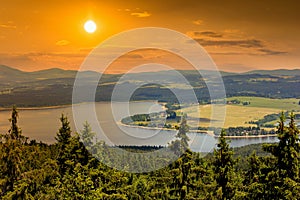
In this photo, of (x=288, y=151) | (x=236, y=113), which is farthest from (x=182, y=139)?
(x=236, y=113)

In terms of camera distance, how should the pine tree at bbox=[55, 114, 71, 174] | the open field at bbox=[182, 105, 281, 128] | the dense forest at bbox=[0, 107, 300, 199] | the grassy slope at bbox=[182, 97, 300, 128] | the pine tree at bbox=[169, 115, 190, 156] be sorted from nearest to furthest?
1. the dense forest at bbox=[0, 107, 300, 199]
2. the pine tree at bbox=[55, 114, 71, 174]
3. the pine tree at bbox=[169, 115, 190, 156]
4. the open field at bbox=[182, 105, 281, 128]
5. the grassy slope at bbox=[182, 97, 300, 128]

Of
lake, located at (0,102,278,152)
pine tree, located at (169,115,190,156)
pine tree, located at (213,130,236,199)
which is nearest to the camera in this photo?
pine tree, located at (213,130,236,199)

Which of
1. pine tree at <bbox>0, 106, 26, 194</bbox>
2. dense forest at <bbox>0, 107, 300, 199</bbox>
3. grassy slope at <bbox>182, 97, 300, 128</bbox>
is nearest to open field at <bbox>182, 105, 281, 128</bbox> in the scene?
grassy slope at <bbox>182, 97, 300, 128</bbox>

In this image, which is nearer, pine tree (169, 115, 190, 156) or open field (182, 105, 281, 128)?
pine tree (169, 115, 190, 156)

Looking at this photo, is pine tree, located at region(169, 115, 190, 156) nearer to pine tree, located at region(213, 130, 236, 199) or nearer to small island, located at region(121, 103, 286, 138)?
pine tree, located at region(213, 130, 236, 199)

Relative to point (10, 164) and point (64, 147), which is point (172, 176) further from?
point (10, 164)

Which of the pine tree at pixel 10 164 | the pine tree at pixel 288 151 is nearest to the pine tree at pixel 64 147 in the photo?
the pine tree at pixel 10 164

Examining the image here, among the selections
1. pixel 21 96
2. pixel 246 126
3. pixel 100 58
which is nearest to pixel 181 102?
pixel 246 126

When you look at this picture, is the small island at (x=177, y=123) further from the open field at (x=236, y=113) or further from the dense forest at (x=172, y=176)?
the dense forest at (x=172, y=176)

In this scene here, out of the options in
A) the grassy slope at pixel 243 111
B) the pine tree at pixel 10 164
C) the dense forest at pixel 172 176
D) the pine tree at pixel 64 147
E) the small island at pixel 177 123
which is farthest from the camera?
the grassy slope at pixel 243 111
